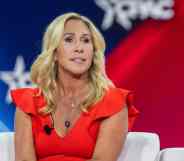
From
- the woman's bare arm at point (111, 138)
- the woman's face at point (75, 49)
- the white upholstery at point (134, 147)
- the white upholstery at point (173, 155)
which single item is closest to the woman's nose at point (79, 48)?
the woman's face at point (75, 49)

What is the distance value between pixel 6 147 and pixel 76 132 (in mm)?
348

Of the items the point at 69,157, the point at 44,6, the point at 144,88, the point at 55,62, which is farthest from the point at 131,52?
the point at 69,157

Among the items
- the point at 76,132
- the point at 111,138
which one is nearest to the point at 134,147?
the point at 111,138

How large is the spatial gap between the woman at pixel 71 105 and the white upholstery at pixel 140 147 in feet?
0.25

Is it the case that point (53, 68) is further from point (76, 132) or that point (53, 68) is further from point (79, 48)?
point (76, 132)

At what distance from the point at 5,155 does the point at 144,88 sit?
115cm

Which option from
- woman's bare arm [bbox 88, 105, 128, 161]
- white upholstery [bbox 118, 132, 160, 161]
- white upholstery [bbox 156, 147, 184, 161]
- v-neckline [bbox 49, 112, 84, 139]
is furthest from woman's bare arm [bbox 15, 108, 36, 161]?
white upholstery [bbox 156, 147, 184, 161]

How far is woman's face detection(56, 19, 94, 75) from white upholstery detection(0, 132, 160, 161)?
15.3 inches

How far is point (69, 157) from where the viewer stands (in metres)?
2.41

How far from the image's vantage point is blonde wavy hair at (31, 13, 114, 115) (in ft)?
8.16

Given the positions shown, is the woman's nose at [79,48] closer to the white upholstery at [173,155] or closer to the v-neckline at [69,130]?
the v-neckline at [69,130]

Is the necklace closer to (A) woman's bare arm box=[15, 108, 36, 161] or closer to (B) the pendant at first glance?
(B) the pendant

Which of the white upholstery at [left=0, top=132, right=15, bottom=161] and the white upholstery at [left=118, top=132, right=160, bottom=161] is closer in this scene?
the white upholstery at [left=118, top=132, right=160, bottom=161]

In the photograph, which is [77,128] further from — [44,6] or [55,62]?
[44,6]
